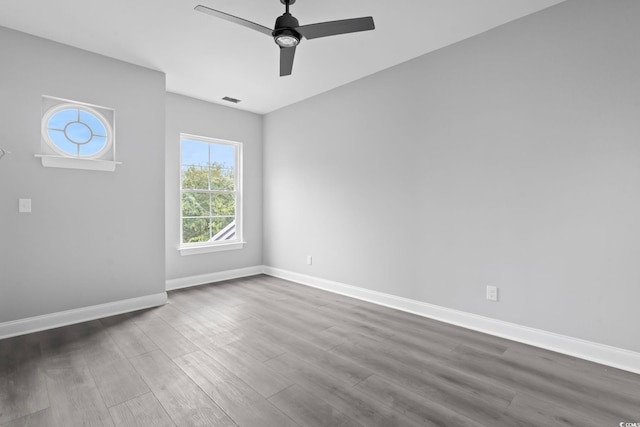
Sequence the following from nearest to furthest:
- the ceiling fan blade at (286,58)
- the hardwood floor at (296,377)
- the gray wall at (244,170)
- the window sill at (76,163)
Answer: the hardwood floor at (296,377) → the ceiling fan blade at (286,58) → the window sill at (76,163) → the gray wall at (244,170)

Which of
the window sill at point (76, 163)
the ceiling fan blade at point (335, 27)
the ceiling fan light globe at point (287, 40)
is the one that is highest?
the ceiling fan blade at point (335, 27)

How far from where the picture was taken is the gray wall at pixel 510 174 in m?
2.29

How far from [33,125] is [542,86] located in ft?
15.4

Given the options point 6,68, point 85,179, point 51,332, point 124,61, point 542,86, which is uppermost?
point 124,61

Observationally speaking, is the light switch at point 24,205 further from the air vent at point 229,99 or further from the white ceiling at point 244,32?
the air vent at point 229,99

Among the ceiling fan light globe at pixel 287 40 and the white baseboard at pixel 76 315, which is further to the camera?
the white baseboard at pixel 76 315

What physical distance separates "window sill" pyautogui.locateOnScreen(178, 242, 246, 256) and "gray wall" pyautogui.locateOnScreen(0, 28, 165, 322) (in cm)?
72

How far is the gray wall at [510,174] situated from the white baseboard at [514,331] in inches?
2.3

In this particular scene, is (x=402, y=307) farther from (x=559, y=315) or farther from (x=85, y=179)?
(x=85, y=179)

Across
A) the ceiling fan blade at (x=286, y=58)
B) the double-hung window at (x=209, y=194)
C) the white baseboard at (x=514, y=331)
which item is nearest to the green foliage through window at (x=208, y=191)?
the double-hung window at (x=209, y=194)

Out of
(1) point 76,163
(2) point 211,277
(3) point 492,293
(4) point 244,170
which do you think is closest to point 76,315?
(1) point 76,163

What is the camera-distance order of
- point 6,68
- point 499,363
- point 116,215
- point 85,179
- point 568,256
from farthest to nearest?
point 116,215 < point 85,179 < point 6,68 < point 568,256 < point 499,363

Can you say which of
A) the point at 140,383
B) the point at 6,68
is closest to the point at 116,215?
the point at 6,68

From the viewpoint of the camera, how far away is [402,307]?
3529mm
